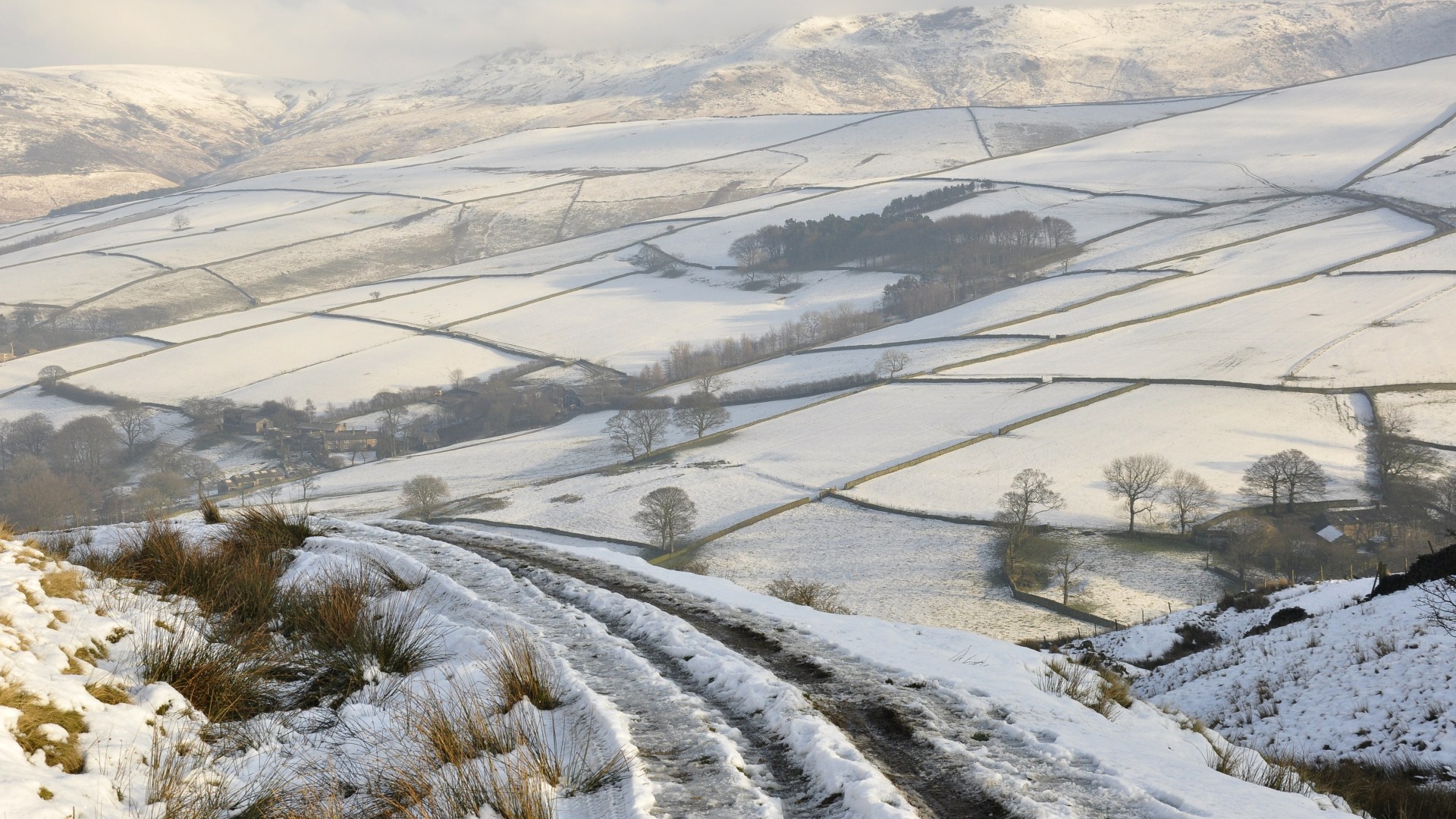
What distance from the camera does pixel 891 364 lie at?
77.7 meters

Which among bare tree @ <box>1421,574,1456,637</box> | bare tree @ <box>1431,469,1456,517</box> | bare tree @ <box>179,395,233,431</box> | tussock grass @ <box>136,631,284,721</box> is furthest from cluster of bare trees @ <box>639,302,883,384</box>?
tussock grass @ <box>136,631,284,721</box>

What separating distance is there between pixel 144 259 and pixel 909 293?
12116cm

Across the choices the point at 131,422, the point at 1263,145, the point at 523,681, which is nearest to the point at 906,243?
the point at 1263,145

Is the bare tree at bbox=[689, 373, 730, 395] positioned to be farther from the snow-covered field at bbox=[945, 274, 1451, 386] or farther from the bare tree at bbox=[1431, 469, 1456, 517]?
the bare tree at bbox=[1431, 469, 1456, 517]

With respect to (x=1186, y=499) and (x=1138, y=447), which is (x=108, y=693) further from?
(x=1138, y=447)

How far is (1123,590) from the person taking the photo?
39.1m

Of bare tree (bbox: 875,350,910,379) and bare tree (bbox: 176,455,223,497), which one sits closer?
bare tree (bbox: 176,455,223,497)

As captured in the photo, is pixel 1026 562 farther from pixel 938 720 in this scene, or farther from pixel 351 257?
pixel 351 257

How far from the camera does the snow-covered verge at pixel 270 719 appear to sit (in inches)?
185

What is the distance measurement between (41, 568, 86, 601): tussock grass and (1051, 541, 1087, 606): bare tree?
3715 cm

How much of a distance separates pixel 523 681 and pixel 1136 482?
4696 centimetres

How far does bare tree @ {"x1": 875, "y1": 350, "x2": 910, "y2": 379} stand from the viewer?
7656 centimetres

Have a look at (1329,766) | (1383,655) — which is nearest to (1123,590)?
(1383,655)

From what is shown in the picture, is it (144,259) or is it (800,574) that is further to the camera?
(144,259)
